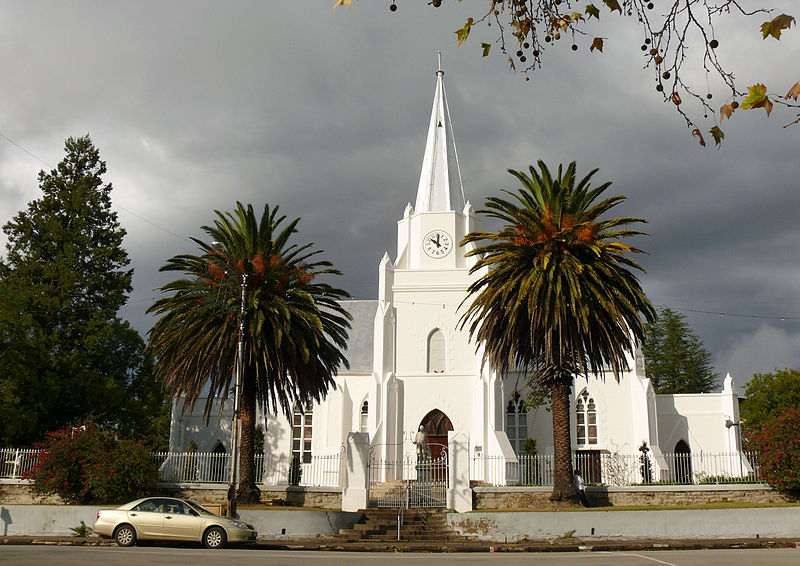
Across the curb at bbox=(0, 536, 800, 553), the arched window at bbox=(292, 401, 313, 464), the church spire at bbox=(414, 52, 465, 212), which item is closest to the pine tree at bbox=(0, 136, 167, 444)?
the arched window at bbox=(292, 401, 313, 464)

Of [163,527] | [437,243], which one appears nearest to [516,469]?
[437,243]

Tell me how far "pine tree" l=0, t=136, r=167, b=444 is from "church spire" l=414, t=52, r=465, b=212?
16.7m

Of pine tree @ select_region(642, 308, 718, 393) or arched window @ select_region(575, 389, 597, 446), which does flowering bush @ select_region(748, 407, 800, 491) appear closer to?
arched window @ select_region(575, 389, 597, 446)

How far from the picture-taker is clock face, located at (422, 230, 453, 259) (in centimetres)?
3859

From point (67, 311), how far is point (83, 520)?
1757 cm

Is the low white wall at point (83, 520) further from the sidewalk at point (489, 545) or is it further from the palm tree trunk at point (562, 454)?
the palm tree trunk at point (562, 454)

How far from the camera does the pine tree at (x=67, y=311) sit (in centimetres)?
3167

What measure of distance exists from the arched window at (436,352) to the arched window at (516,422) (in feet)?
13.4

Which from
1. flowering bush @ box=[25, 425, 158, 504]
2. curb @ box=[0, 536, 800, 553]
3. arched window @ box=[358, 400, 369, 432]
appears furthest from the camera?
arched window @ box=[358, 400, 369, 432]

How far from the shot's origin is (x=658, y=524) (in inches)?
822

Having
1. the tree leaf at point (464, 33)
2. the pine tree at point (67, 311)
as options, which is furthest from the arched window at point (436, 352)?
the tree leaf at point (464, 33)

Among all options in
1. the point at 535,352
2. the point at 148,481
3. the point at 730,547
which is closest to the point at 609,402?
the point at 535,352

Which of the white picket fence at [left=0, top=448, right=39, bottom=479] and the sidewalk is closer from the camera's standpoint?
the sidewalk

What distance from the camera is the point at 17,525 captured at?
858 inches
